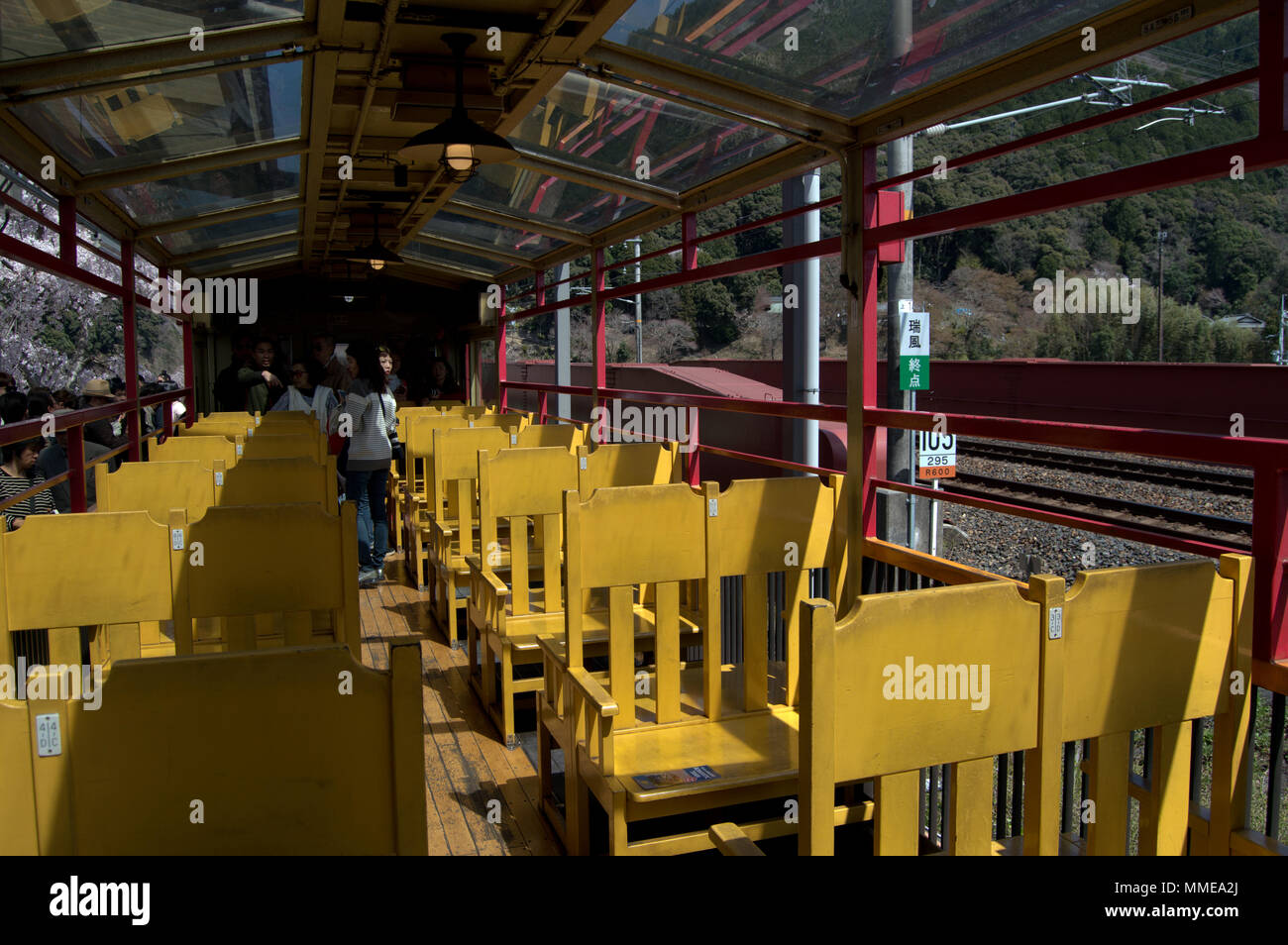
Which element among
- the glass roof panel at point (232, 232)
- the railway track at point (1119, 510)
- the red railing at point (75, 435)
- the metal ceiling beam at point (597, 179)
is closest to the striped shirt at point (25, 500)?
the red railing at point (75, 435)

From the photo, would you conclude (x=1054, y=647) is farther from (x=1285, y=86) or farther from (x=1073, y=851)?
(x=1285, y=86)

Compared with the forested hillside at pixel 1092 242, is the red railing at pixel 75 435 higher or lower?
lower

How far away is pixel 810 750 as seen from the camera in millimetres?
1589

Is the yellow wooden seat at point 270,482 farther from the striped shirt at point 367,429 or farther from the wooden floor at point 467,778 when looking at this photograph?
the striped shirt at point 367,429

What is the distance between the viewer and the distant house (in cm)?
3058

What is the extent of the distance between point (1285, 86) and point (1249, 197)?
4304cm

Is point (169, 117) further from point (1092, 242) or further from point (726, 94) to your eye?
point (1092, 242)

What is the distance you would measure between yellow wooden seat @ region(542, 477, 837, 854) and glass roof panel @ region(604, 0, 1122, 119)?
130 centimetres

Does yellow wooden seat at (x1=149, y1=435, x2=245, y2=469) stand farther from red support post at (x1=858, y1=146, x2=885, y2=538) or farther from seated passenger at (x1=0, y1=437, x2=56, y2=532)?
red support post at (x1=858, y1=146, x2=885, y2=538)

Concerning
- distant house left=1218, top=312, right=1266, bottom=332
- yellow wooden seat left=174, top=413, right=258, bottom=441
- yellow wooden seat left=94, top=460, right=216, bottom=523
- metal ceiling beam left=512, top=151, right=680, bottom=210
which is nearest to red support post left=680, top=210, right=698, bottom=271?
metal ceiling beam left=512, top=151, right=680, bottom=210

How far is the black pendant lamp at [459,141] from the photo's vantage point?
3855 millimetres

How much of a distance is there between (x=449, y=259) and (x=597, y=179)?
539 cm

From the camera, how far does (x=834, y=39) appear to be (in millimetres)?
3186

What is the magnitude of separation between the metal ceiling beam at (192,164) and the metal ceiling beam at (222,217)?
1.39 m
